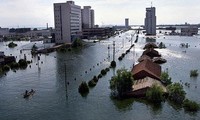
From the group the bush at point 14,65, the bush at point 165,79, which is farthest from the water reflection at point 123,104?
the bush at point 14,65

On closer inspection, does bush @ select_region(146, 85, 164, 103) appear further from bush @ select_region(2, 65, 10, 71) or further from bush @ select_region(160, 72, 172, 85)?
bush @ select_region(2, 65, 10, 71)

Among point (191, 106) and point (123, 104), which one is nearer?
point (191, 106)

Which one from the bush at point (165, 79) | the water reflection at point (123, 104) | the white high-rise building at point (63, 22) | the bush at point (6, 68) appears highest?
the white high-rise building at point (63, 22)

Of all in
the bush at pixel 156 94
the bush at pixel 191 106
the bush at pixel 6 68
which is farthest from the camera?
the bush at pixel 6 68

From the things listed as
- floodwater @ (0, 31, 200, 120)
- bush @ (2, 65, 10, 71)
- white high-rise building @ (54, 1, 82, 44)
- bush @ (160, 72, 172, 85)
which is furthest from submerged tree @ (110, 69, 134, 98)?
white high-rise building @ (54, 1, 82, 44)

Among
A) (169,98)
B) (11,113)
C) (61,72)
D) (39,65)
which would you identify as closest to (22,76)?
(61,72)

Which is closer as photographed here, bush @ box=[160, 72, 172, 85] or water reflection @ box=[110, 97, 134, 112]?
water reflection @ box=[110, 97, 134, 112]

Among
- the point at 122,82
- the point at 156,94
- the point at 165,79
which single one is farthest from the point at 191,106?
the point at 165,79

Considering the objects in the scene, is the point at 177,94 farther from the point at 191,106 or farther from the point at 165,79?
the point at 165,79

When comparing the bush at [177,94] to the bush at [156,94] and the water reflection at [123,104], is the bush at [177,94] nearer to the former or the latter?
the bush at [156,94]

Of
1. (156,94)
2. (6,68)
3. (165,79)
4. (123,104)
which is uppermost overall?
(165,79)

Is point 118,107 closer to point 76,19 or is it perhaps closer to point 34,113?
point 34,113

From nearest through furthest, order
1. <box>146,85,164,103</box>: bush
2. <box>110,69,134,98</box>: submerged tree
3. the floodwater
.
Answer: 1. the floodwater
2. <box>146,85,164,103</box>: bush
3. <box>110,69,134,98</box>: submerged tree
